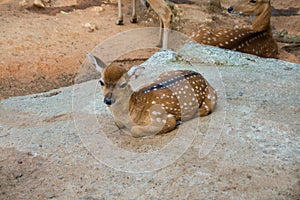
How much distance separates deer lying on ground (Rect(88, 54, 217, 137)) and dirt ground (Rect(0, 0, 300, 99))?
127 inches

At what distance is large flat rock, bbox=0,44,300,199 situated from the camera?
3002mm

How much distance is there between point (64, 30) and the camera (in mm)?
8508

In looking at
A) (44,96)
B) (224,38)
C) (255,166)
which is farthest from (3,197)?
(224,38)

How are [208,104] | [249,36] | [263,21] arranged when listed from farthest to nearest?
[263,21], [249,36], [208,104]

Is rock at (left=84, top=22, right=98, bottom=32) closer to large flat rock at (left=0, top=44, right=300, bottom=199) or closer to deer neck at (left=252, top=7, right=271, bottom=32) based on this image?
deer neck at (left=252, top=7, right=271, bottom=32)

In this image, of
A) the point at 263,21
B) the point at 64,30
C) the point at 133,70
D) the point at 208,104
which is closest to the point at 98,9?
the point at 64,30

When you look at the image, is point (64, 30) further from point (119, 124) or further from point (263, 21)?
point (119, 124)

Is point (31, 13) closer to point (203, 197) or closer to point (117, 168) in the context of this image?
point (117, 168)

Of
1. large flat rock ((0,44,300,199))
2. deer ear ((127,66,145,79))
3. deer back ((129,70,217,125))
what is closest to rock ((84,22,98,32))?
large flat rock ((0,44,300,199))

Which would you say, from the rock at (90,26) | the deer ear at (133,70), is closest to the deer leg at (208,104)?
the deer ear at (133,70)

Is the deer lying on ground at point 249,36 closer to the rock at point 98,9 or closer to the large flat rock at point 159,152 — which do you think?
the large flat rock at point 159,152

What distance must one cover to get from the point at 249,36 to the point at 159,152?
360cm

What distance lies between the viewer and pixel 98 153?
348cm

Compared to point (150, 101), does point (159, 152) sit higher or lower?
lower
